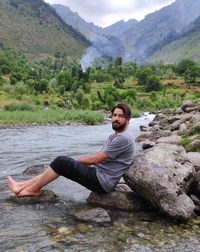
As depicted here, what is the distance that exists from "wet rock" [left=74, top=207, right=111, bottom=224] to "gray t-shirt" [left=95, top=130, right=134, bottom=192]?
823 mm

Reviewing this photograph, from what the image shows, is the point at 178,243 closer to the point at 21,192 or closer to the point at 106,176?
the point at 106,176

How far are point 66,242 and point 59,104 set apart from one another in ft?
217

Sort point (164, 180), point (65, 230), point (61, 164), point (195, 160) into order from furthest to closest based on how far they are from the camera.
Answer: point (195, 160) → point (61, 164) → point (164, 180) → point (65, 230)

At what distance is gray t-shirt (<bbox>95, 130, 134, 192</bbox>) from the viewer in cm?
971

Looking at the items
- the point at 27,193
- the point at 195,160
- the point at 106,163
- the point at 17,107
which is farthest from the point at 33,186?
the point at 17,107

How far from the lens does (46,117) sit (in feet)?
153

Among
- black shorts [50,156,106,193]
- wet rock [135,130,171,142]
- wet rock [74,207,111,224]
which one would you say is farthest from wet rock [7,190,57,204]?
wet rock [135,130,171,142]

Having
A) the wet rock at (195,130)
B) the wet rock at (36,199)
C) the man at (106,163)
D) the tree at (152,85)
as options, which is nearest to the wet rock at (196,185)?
the man at (106,163)

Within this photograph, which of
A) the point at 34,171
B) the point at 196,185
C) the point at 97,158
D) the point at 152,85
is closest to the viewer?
the point at 97,158

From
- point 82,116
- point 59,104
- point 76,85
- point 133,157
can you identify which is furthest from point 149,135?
point 76,85

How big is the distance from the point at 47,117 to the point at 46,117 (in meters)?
0.12

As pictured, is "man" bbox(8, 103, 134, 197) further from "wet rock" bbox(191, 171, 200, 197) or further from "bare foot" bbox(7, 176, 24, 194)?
"wet rock" bbox(191, 171, 200, 197)

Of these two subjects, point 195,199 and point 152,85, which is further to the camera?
point 152,85

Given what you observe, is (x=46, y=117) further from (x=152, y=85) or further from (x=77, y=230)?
(x=152, y=85)
